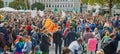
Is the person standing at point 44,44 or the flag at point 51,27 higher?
the person standing at point 44,44

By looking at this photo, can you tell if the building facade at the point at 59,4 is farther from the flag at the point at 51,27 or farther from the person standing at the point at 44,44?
the person standing at the point at 44,44

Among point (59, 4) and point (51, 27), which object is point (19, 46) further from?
point (59, 4)

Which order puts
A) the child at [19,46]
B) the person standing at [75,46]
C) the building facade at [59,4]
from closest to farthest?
the person standing at [75,46] → the child at [19,46] → the building facade at [59,4]

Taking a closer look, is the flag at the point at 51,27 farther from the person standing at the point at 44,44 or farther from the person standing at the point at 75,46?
the person standing at the point at 75,46

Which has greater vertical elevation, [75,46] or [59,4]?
[75,46]

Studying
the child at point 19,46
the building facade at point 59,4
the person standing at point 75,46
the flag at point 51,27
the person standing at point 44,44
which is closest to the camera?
the person standing at point 75,46

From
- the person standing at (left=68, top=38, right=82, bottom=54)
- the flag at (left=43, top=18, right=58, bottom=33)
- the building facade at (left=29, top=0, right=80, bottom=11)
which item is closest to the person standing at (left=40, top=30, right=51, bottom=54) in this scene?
the person standing at (left=68, top=38, right=82, bottom=54)

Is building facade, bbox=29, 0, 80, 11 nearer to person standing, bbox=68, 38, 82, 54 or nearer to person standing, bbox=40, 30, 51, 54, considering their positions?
person standing, bbox=40, 30, 51, 54

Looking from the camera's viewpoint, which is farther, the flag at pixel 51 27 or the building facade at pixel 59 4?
the building facade at pixel 59 4

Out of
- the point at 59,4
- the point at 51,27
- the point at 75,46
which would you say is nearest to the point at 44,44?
the point at 75,46

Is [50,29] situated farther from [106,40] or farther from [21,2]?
[21,2]

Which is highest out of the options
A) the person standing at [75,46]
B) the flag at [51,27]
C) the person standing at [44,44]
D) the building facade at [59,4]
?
the person standing at [75,46]

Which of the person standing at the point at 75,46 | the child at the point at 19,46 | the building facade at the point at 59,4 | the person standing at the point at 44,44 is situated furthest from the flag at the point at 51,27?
the building facade at the point at 59,4

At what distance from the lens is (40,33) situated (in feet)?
61.0
